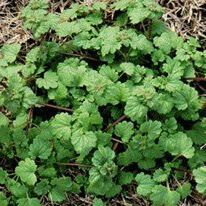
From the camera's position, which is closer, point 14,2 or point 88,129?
point 88,129

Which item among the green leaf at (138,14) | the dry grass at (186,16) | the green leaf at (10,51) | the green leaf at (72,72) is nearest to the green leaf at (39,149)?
the green leaf at (72,72)

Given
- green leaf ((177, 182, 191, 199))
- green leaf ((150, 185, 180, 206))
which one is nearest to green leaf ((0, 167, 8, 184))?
green leaf ((150, 185, 180, 206))

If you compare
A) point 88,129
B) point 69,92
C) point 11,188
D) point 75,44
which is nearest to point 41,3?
point 75,44

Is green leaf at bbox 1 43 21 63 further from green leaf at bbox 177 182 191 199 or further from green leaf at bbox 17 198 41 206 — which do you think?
green leaf at bbox 177 182 191 199

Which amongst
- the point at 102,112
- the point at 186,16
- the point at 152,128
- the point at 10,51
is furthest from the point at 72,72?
the point at 186,16

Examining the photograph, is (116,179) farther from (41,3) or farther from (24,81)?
(41,3)

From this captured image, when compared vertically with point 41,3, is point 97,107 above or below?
below

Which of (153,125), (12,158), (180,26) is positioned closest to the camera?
(153,125)

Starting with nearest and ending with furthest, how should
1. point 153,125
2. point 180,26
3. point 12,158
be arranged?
point 153,125 → point 12,158 → point 180,26
